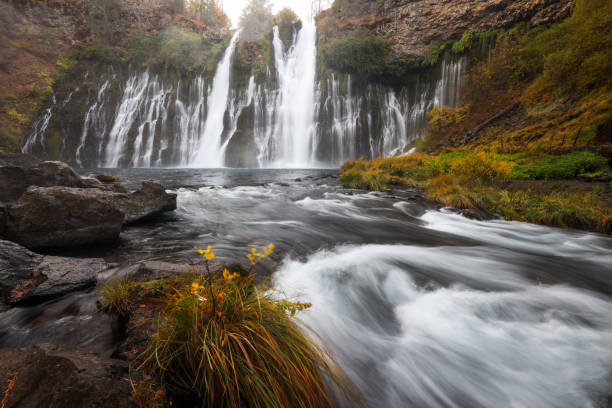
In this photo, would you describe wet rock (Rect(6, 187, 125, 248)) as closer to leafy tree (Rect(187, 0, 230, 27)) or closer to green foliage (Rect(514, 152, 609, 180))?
green foliage (Rect(514, 152, 609, 180))

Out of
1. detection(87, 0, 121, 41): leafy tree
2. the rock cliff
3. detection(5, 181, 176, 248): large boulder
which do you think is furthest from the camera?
detection(87, 0, 121, 41): leafy tree

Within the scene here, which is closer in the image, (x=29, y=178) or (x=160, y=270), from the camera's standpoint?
(x=160, y=270)

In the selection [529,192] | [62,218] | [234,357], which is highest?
[529,192]

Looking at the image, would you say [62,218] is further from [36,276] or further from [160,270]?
[160,270]

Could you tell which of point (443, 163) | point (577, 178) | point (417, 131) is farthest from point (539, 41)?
point (577, 178)

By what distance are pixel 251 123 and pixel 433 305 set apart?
31.9m

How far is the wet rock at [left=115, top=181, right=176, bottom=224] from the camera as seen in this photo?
16.6ft

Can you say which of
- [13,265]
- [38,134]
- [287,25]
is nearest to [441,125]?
[13,265]

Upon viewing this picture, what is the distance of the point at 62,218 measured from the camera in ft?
11.8

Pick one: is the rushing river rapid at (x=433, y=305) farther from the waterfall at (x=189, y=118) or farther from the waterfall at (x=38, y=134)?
the waterfall at (x=38, y=134)

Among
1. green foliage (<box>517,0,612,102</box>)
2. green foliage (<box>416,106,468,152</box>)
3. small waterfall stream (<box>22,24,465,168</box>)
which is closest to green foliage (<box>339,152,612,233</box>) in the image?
green foliage (<box>517,0,612,102</box>)

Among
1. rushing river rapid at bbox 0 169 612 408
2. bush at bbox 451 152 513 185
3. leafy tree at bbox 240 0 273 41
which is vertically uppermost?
leafy tree at bbox 240 0 273 41

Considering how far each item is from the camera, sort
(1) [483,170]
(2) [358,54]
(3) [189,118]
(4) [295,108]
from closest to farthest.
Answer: (1) [483,170]
(2) [358,54]
(4) [295,108]
(3) [189,118]

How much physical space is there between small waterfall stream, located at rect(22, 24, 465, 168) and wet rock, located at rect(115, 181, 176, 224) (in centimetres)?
2423
